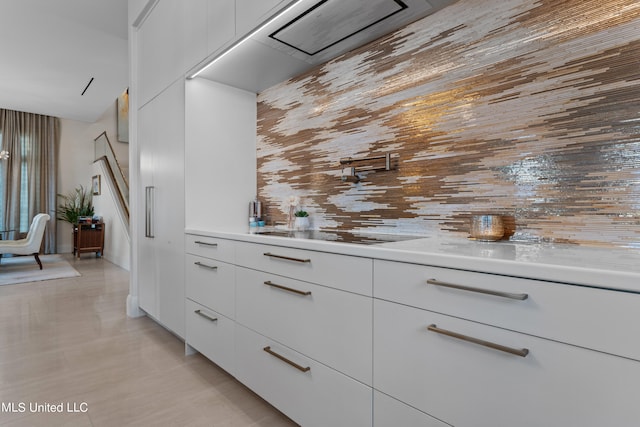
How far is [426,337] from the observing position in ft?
3.30

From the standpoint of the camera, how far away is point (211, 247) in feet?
6.70

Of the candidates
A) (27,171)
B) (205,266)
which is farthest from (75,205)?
(205,266)

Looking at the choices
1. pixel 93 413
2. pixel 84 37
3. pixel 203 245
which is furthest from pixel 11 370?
pixel 84 37

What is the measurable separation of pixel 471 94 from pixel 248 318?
1.51 meters

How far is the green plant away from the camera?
7264 mm

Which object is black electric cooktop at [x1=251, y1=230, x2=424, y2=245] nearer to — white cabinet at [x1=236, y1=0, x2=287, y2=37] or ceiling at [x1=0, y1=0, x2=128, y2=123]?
white cabinet at [x1=236, y1=0, x2=287, y2=37]

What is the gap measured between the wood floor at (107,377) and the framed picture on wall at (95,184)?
483cm

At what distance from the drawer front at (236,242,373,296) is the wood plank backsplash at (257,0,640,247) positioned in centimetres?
56

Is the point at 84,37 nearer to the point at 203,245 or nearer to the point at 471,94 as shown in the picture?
the point at 203,245

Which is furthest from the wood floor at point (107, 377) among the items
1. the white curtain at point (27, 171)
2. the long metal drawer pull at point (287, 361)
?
the white curtain at point (27, 171)

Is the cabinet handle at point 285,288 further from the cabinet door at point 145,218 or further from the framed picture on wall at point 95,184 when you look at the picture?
the framed picture on wall at point 95,184

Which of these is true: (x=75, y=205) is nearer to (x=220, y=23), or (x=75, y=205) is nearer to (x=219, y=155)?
(x=219, y=155)

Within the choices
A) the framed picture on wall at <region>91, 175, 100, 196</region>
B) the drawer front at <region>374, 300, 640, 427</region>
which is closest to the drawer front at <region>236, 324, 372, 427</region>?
the drawer front at <region>374, 300, 640, 427</region>

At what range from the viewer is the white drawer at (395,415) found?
1017mm
